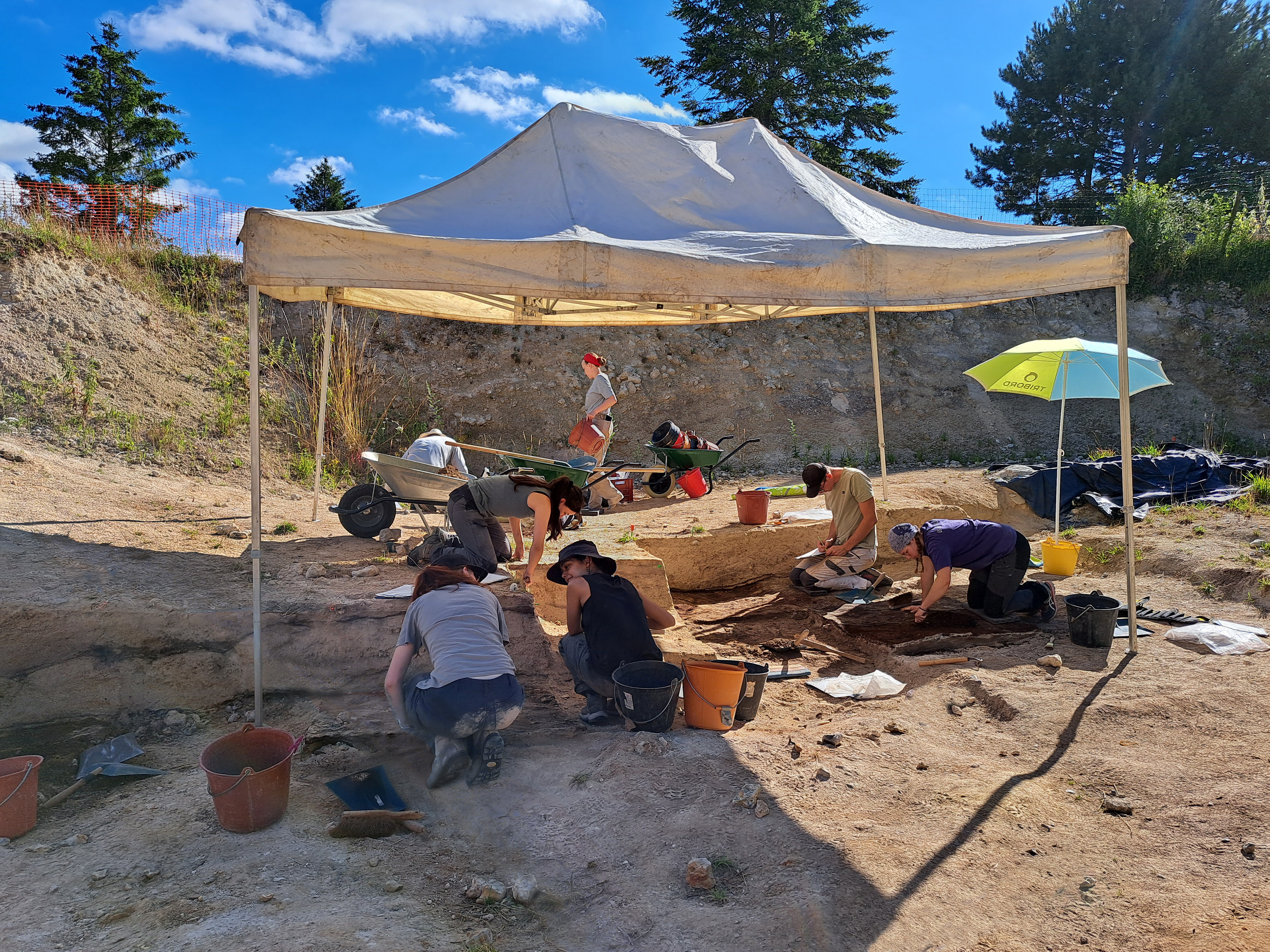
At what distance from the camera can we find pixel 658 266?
3.99m

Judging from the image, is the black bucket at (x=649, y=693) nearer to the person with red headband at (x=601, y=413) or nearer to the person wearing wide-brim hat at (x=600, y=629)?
the person wearing wide-brim hat at (x=600, y=629)

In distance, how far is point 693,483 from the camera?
30.7 feet

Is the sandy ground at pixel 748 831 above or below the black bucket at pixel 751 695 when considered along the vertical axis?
below

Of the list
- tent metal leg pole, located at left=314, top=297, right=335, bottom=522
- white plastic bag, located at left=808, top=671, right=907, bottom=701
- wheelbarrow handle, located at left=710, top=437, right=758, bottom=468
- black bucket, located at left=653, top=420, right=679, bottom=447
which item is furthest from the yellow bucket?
tent metal leg pole, located at left=314, top=297, right=335, bottom=522

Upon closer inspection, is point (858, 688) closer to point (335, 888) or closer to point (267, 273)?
point (335, 888)

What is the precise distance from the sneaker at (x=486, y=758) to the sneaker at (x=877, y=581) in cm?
374

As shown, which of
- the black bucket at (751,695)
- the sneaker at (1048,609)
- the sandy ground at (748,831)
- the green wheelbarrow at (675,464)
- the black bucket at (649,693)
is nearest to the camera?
the sandy ground at (748,831)

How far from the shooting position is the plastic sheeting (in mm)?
8766

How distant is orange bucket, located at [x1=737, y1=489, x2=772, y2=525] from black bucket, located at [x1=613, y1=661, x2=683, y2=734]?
3.51 m

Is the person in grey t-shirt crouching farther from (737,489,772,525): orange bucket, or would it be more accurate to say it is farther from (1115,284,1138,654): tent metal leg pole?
(737,489,772,525): orange bucket

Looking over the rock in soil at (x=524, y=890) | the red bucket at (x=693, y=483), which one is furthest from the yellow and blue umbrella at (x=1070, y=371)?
the rock in soil at (x=524, y=890)

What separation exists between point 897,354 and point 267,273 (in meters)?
14.1

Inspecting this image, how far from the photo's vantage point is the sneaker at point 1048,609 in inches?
216

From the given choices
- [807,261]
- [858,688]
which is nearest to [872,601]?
[858,688]
